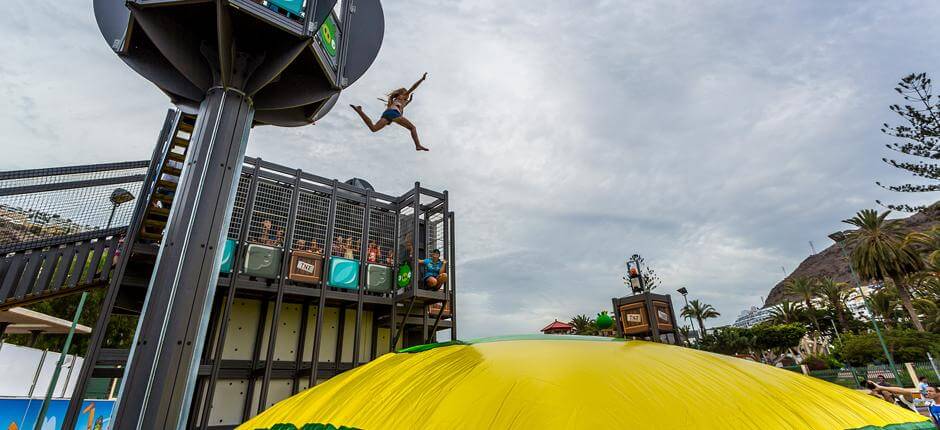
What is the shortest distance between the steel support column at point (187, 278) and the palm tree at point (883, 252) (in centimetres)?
4130

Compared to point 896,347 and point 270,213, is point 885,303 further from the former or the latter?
point 270,213

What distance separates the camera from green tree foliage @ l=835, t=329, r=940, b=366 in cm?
2788

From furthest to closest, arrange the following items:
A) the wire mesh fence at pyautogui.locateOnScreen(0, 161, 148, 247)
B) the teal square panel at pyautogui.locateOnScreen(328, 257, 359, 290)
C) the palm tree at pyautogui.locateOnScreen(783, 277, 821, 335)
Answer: the palm tree at pyautogui.locateOnScreen(783, 277, 821, 335), the teal square panel at pyautogui.locateOnScreen(328, 257, 359, 290), the wire mesh fence at pyautogui.locateOnScreen(0, 161, 148, 247)

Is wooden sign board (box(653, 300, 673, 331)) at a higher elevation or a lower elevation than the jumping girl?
lower

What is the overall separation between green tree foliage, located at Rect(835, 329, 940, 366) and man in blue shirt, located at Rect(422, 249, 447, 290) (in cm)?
3491

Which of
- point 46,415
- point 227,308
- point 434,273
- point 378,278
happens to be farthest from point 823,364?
point 46,415

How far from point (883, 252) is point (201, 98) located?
4175 centimetres

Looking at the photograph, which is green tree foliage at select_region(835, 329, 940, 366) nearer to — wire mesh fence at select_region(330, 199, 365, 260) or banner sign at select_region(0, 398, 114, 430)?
wire mesh fence at select_region(330, 199, 365, 260)

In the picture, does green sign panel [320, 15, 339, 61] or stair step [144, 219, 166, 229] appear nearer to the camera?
green sign panel [320, 15, 339, 61]

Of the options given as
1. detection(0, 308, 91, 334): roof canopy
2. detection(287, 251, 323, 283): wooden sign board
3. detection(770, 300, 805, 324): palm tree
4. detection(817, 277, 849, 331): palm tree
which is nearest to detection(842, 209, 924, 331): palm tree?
detection(817, 277, 849, 331): palm tree

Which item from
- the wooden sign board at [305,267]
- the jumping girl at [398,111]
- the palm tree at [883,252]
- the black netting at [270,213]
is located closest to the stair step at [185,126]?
the black netting at [270,213]

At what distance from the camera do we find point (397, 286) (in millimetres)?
11336

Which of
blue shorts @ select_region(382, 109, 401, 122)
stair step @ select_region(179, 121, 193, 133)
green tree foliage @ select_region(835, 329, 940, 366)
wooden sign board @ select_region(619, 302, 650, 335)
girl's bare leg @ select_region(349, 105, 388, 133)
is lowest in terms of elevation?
green tree foliage @ select_region(835, 329, 940, 366)

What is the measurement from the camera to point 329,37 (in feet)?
20.7
